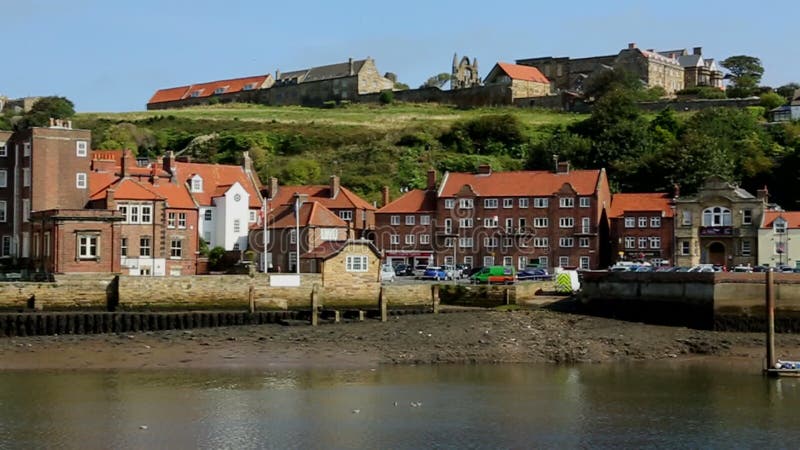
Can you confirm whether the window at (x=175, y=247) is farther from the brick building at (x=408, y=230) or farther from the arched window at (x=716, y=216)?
the arched window at (x=716, y=216)

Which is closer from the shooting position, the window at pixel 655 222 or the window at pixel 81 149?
the window at pixel 81 149

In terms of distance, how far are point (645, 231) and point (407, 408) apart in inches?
1873

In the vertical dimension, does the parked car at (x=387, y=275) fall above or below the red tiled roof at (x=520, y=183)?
below

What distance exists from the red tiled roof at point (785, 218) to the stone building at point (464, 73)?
82626mm

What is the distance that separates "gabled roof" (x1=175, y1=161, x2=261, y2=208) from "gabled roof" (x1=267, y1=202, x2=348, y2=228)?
4160 millimetres

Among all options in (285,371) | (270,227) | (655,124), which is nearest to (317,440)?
(285,371)

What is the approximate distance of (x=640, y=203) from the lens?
8200 cm

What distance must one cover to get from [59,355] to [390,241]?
4126 centimetres

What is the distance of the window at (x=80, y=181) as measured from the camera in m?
65.8

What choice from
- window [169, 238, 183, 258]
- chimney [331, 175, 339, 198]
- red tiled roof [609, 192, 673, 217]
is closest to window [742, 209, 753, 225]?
red tiled roof [609, 192, 673, 217]

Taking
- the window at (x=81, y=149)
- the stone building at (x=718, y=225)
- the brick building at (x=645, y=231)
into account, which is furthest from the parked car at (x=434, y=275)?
the window at (x=81, y=149)

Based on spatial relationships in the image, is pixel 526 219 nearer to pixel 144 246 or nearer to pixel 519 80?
pixel 144 246

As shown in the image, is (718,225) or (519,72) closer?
(718,225)

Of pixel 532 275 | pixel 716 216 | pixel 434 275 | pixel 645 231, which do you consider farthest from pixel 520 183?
pixel 716 216
